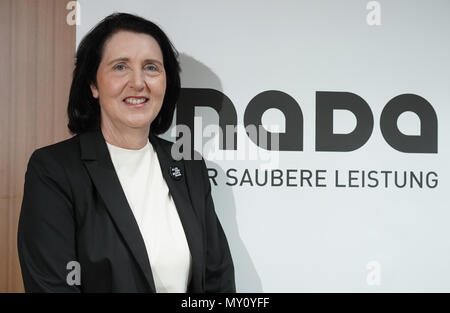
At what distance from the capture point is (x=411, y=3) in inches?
102

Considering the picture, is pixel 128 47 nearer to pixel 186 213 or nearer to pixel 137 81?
pixel 137 81

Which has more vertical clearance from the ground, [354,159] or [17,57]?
[17,57]

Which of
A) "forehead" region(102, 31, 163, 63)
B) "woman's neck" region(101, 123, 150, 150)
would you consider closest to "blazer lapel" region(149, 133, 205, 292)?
"woman's neck" region(101, 123, 150, 150)

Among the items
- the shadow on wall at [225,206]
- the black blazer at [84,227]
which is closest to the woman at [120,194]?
the black blazer at [84,227]

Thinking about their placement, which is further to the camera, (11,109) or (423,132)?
(423,132)

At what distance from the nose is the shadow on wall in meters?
0.50

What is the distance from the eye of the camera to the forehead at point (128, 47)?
1.97 m

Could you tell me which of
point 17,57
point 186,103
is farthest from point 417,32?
point 17,57

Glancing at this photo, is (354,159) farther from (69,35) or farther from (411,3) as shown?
(69,35)

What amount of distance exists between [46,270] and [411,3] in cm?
224

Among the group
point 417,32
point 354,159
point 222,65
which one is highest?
point 417,32

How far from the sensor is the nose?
6.45 feet

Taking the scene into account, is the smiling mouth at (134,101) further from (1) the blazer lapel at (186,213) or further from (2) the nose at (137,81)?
(1) the blazer lapel at (186,213)
